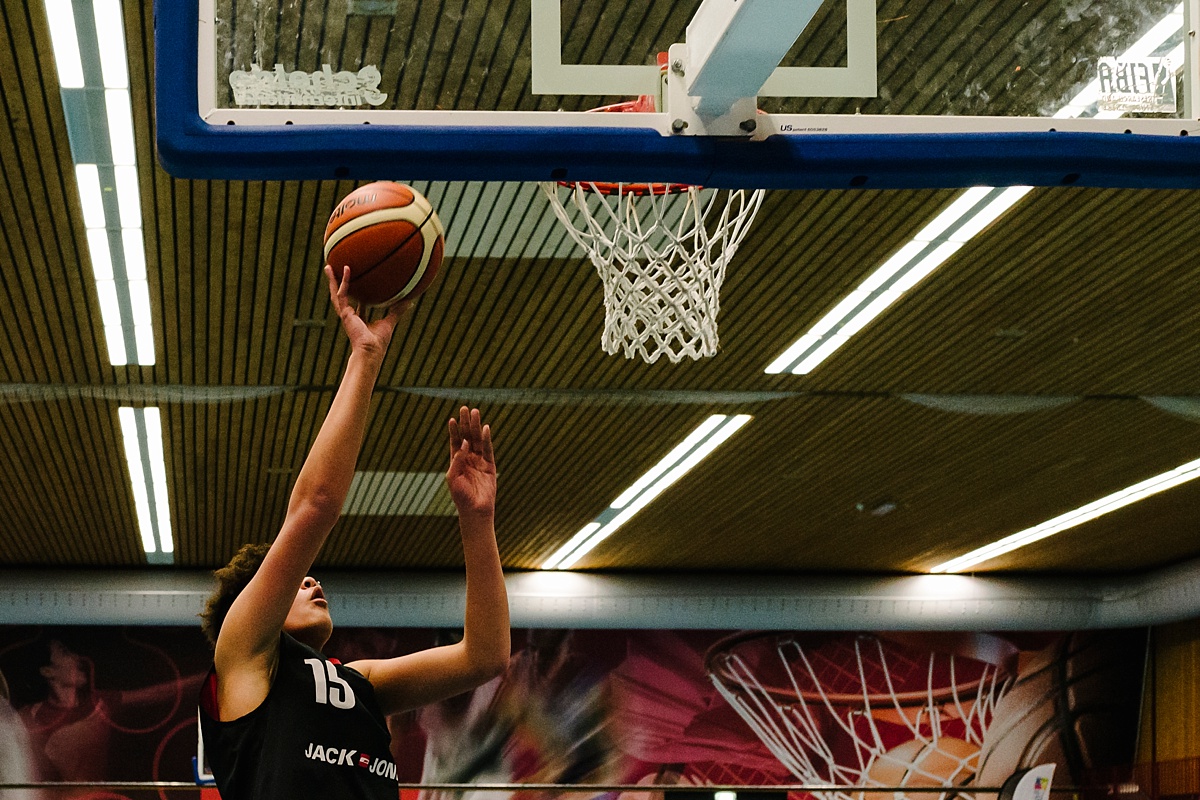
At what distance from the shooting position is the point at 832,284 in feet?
26.1

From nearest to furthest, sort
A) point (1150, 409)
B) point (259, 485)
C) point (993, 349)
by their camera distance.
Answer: point (993, 349) → point (1150, 409) → point (259, 485)

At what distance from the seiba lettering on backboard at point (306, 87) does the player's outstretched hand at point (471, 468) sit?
1381 mm

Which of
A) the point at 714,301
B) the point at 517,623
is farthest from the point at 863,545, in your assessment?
the point at 714,301

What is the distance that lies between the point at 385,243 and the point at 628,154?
89 centimetres

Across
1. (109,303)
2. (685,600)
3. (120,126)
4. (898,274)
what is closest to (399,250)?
(120,126)

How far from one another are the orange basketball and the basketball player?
29 cm

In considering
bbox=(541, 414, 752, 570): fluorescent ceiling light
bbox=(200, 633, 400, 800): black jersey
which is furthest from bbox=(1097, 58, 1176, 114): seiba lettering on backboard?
A: bbox=(541, 414, 752, 570): fluorescent ceiling light

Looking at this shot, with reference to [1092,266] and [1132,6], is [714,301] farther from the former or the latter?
[1092,266]

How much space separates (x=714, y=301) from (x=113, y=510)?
8.68 meters

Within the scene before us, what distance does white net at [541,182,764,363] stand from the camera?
514 cm

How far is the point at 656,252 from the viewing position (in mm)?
5203

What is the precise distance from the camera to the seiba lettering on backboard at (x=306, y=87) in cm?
358

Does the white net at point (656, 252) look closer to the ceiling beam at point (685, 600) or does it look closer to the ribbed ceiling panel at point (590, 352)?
the ribbed ceiling panel at point (590, 352)

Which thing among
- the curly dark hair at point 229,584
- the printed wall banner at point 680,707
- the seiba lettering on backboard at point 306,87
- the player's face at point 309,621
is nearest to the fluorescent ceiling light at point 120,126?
the seiba lettering on backboard at point 306,87
